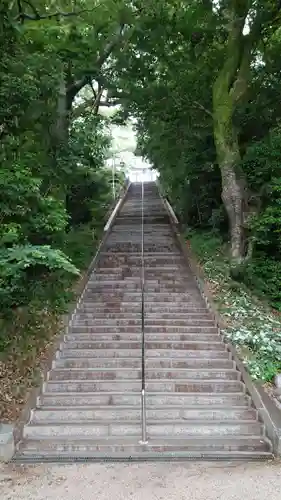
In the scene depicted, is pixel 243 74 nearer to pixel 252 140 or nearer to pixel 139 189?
pixel 252 140

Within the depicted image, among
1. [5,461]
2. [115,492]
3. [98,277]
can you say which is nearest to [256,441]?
[115,492]

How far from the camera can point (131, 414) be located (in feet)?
21.4

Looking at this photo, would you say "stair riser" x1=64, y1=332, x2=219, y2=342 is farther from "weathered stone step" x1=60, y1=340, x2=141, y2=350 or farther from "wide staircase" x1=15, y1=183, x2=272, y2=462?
"weathered stone step" x1=60, y1=340, x2=141, y2=350

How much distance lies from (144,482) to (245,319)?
4.56m

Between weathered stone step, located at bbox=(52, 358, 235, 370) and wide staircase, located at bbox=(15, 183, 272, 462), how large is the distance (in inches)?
0.7

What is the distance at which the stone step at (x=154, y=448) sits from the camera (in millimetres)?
5668

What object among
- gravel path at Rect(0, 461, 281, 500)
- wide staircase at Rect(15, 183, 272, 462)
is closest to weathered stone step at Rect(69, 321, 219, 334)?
wide staircase at Rect(15, 183, 272, 462)

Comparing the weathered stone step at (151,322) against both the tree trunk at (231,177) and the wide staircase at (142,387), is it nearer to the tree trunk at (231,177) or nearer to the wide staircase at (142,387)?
the wide staircase at (142,387)

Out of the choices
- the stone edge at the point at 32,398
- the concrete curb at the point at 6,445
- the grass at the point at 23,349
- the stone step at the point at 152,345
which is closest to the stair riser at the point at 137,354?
the stone step at the point at 152,345

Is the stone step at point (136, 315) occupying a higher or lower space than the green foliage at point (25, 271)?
lower

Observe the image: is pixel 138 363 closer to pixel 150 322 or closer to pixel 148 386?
pixel 148 386

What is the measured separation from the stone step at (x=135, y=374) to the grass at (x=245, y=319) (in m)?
0.46

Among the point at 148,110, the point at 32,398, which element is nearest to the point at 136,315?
the point at 32,398

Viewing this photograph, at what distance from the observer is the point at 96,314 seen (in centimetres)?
941
